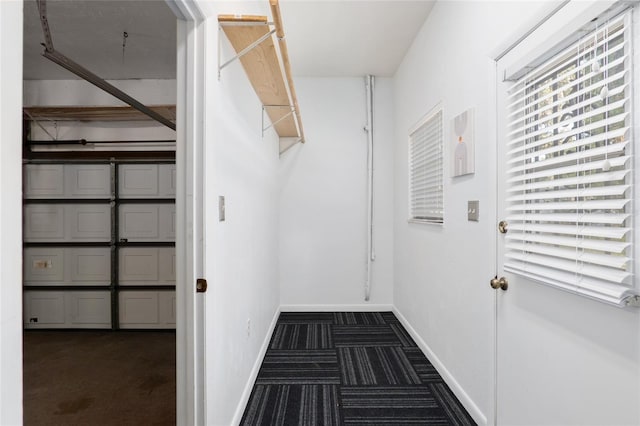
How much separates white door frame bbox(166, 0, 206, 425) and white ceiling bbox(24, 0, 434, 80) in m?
0.68

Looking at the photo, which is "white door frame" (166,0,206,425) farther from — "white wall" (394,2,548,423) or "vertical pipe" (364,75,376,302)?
"vertical pipe" (364,75,376,302)

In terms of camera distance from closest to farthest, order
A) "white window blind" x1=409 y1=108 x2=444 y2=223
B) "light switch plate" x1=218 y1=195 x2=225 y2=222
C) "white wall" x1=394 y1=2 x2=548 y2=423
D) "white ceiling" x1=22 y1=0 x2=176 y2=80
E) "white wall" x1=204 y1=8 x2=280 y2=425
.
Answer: "white wall" x1=204 y1=8 x2=280 y2=425 → "light switch plate" x1=218 y1=195 x2=225 y2=222 → "white wall" x1=394 y1=2 x2=548 y2=423 → "white ceiling" x1=22 y1=0 x2=176 y2=80 → "white window blind" x1=409 y1=108 x2=444 y2=223

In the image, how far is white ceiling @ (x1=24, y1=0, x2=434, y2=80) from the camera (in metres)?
2.29

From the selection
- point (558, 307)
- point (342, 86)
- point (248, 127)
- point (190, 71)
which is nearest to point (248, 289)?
point (248, 127)

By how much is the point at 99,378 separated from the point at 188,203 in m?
2.20

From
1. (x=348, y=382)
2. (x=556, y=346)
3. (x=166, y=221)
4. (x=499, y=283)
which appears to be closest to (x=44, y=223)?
(x=166, y=221)

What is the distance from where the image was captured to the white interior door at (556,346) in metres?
0.98

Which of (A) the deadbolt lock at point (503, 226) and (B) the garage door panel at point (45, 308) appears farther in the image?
(B) the garage door panel at point (45, 308)

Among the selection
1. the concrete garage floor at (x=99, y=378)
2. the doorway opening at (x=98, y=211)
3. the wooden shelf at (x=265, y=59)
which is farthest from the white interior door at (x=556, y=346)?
the doorway opening at (x=98, y=211)

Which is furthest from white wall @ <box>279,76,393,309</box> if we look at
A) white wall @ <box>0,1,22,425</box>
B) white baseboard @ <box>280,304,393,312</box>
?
white wall @ <box>0,1,22,425</box>

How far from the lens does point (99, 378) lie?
2508 mm

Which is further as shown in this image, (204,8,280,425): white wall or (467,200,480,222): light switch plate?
(467,200,480,222): light switch plate

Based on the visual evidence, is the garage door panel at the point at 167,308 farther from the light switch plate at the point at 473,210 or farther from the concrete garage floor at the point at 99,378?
the light switch plate at the point at 473,210

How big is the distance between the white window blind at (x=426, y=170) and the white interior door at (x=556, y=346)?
2.97 ft
